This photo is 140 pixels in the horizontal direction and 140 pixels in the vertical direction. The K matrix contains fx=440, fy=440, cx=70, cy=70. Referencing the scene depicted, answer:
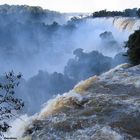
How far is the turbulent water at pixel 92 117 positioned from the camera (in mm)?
12984

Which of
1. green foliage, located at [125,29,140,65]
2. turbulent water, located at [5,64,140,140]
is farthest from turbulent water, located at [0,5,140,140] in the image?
green foliage, located at [125,29,140,65]

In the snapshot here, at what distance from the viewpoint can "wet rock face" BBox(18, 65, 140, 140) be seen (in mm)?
12953

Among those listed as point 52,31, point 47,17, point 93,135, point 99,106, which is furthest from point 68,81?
point 47,17

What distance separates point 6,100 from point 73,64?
91.8 feet

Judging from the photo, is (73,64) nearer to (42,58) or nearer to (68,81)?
(68,81)

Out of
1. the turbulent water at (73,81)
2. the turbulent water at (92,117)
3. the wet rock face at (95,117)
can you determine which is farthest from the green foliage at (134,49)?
the wet rock face at (95,117)

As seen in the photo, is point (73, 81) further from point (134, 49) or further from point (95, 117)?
point (95, 117)

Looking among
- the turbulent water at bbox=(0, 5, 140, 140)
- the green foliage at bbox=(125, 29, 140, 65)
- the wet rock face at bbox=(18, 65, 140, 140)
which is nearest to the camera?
the wet rock face at bbox=(18, 65, 140, 140)

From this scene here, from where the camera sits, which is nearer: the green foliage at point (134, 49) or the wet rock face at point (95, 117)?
the wet rock face at point (95, 117)

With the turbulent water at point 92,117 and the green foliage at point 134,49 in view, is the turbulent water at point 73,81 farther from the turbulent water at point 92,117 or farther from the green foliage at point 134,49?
the green foliage at point 134,49

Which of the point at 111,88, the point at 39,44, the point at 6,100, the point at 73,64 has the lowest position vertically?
the point at 6,100

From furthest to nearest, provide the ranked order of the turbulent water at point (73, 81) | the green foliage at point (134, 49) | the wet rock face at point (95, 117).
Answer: the green foliage at point (134, 49) < the turbulent water at point (73, 81) < the wet rock face at point (95, 117)

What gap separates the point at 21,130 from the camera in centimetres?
1491

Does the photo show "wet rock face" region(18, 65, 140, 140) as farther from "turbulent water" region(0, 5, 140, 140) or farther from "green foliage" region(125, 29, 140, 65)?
"green foliage" region(125, 29, 140, 65)
